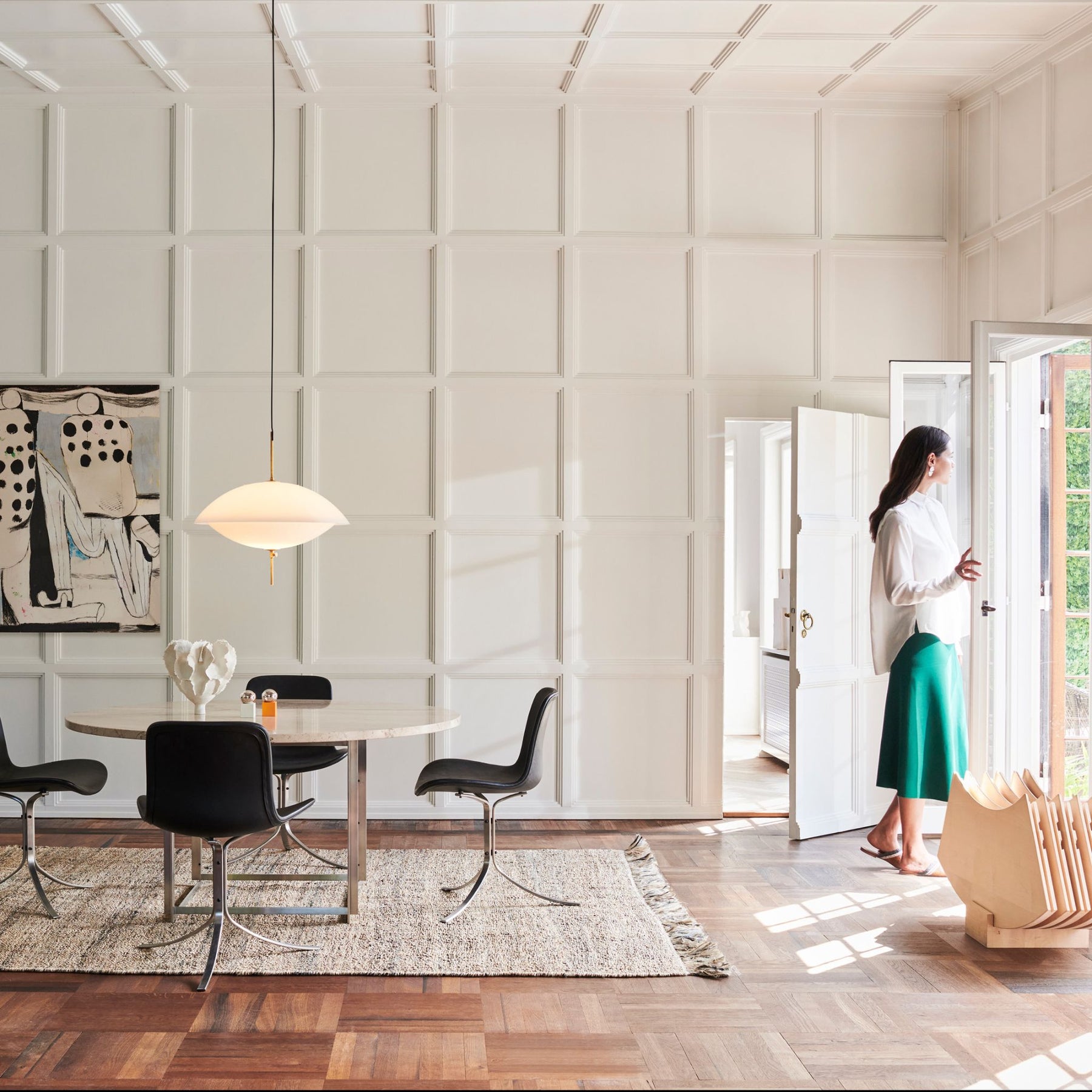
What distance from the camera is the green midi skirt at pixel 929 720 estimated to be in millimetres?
4477

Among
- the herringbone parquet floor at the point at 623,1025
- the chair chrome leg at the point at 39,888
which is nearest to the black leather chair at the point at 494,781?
the herringbone parquet floor at the point at 623,1025

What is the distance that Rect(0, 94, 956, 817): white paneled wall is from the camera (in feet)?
17.7

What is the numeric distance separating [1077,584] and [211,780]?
3.51 metres

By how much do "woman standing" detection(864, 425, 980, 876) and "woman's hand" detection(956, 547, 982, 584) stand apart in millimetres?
219

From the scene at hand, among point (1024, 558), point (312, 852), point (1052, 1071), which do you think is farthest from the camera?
point (312, 852)

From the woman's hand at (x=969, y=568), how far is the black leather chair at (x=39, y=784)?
3629 mm

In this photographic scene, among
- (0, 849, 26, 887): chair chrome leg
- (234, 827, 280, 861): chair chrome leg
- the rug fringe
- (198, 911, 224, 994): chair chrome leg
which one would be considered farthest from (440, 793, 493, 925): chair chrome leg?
(0, 849, 26, 887): chair chrome leg

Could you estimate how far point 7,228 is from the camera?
5.39 meters

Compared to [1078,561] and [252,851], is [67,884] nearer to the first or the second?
[252,851]

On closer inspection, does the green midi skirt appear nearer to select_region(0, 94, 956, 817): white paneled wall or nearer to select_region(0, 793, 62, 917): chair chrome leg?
select_region(0, 94, 956, 817): white paneled wall

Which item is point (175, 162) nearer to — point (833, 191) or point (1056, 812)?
point (833, 191)

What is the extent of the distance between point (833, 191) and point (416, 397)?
256 cm

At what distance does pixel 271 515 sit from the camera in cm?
389

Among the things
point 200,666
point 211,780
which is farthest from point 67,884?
point 211,780
